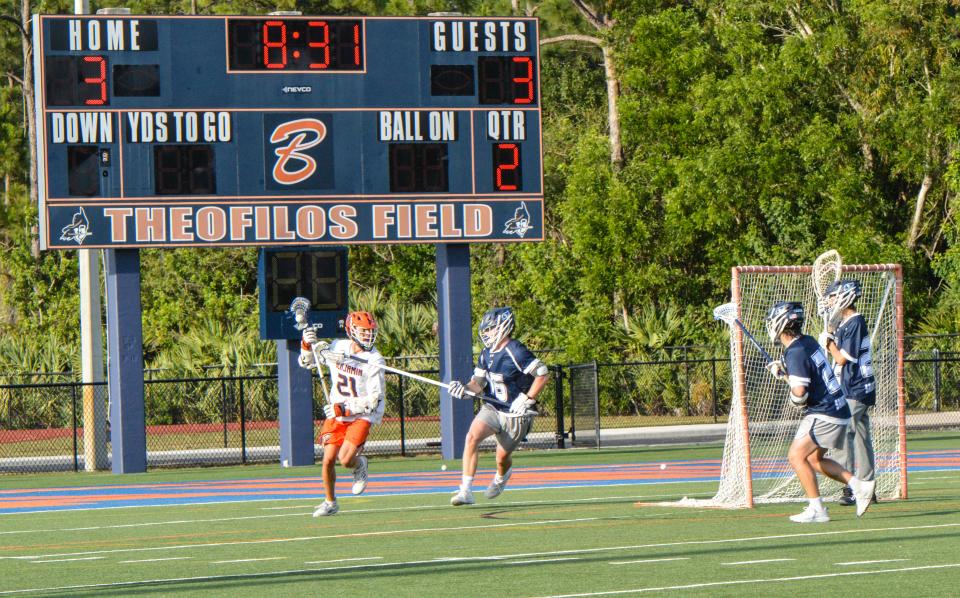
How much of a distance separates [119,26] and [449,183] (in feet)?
17.8

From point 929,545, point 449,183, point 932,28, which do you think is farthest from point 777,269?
point 932,28

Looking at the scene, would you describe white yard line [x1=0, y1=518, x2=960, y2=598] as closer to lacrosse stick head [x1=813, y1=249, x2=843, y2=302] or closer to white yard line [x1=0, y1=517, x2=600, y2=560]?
white yard line [x1=0, y1=517, x2=600, y2=560]

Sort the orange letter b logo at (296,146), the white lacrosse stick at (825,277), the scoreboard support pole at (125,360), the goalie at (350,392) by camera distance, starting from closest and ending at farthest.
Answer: the white lacrosse stick at (825,277) → the goalie at (350,392) → the orange letter b logo at (296,146) → the scoreboard support pole at (125,360)

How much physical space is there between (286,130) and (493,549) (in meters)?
13.9

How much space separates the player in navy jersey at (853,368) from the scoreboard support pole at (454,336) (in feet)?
39.1

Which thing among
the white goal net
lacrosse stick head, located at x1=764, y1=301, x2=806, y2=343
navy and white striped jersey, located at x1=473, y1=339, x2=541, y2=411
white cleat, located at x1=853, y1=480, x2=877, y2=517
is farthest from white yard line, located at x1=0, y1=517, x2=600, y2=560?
lacrosse stick head, located at x1=764, y1=301, x2=806, y2=343

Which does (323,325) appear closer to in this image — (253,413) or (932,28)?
(253,413)

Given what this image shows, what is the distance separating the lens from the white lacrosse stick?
579 inches

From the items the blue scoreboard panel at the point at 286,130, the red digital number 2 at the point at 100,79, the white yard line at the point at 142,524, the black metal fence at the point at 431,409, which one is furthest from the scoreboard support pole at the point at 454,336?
the white yard line at the point at 142,524

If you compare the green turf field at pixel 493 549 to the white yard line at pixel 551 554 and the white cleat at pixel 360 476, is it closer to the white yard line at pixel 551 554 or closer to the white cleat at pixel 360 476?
the white yard line at pixel 551 554

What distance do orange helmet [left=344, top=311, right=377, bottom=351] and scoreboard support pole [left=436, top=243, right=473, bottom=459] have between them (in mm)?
10856

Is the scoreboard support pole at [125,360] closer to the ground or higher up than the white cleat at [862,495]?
higher up

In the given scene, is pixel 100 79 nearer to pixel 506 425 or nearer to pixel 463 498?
pixel 463 498

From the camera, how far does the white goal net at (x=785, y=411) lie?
15.1 metres
